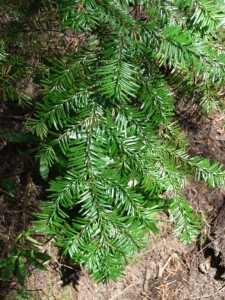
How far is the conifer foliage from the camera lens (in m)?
1.24

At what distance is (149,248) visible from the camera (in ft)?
7.70

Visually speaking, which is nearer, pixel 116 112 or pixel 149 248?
pixel 116 112

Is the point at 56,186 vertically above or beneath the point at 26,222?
above

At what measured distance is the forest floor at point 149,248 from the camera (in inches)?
85.3

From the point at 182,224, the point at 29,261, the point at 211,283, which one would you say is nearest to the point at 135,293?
the point at 211,283

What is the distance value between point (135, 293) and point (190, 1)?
1726 millimetres

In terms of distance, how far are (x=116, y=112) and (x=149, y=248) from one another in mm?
1207

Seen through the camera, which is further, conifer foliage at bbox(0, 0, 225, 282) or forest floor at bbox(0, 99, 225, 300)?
forest floor at bbox(0, 99, 225, 300)

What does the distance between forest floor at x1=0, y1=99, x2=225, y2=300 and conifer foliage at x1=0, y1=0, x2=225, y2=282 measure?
30.3 inches

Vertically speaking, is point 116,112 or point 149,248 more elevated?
point 116,112

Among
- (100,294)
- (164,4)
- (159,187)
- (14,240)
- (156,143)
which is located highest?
(164,4)

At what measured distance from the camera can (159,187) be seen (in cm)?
149

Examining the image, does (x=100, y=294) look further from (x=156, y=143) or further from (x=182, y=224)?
(x=156, y=143)

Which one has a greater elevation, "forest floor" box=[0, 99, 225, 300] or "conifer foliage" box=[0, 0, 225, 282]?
"conifer foliage" box=[0, 0, 225, 282]
